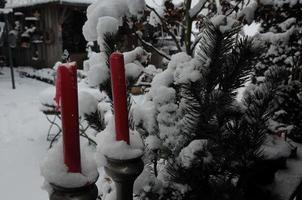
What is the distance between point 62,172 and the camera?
51 cm

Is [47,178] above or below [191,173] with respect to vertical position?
above

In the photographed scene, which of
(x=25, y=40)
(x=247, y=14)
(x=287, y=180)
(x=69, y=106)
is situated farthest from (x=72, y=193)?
(x=25, y=40)

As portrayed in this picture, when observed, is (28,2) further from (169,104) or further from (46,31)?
(169,104)

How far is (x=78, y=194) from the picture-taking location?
1.67 ft

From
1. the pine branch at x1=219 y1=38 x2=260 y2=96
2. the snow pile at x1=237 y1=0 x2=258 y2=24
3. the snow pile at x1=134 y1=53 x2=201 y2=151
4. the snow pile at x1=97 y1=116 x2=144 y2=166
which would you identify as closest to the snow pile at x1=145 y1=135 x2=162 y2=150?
the snow pile at x1=134 y1=53 x2=201 y2=151

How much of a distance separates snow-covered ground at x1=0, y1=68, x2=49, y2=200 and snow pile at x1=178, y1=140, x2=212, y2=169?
411cm

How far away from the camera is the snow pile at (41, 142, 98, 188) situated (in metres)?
0.50

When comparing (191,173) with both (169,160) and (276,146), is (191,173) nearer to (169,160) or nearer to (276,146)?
(169,160)

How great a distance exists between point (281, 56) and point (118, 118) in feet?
9.69

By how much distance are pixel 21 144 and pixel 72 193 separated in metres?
6.77

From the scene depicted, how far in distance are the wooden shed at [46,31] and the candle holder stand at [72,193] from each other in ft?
43.4

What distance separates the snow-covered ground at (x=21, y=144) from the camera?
4867 millimetres

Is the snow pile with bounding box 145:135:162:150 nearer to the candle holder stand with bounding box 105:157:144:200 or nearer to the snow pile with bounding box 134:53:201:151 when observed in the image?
the snow pile with bounding box 134:53:201:151

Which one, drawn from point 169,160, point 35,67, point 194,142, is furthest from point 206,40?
point 35,67
